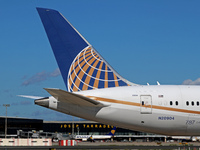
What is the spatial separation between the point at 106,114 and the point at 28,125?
112 metres

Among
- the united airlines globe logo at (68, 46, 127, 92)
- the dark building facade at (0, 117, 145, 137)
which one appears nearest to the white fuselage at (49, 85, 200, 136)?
the united airlines globe logo at (68, 46, 127, 92)

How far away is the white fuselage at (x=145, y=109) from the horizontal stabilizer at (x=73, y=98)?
1.39ft

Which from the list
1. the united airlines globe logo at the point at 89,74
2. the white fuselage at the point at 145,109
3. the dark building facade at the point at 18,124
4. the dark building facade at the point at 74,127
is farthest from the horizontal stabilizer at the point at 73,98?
the dark building facade at the point at 74,127

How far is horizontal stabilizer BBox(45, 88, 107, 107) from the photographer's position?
74.6ft

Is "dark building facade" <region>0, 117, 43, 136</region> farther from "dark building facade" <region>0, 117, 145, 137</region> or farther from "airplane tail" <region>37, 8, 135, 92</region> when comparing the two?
"airplane tail" <region>37, 8, 135, 92</region>

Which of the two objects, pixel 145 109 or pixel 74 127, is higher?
pixel 145 109

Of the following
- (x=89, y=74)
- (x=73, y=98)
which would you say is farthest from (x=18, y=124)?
(x=73, y=98)

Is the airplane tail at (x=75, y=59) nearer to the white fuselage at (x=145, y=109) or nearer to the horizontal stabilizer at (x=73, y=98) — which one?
the white fuselage at (x=145, y=109)

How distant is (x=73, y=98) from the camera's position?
23.5 meters

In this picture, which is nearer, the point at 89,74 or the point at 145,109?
the point at 145,109

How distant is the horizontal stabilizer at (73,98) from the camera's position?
74.6ft

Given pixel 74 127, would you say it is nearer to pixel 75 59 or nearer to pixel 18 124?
pixel 18 124

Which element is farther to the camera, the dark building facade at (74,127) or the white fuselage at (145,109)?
the dark building facade at (74,127)

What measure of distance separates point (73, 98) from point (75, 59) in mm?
4630
